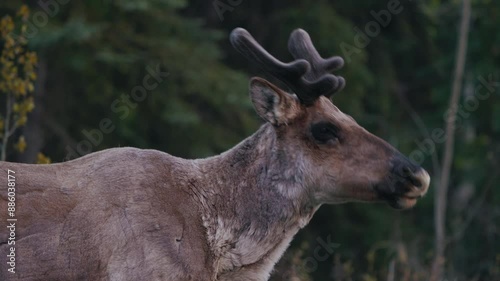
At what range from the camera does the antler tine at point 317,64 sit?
7.72 metres

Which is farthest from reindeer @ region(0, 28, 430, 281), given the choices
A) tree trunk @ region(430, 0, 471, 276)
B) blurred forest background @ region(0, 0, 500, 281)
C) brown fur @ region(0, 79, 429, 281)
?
tree trunk @ region(430, 0, 471, 276)

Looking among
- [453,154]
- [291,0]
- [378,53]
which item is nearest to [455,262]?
[453,154]

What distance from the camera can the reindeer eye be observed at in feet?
25.2

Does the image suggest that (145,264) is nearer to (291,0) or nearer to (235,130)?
(235,130)

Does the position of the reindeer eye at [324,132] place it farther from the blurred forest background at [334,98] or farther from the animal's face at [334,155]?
the blurred forest background at [334,98]

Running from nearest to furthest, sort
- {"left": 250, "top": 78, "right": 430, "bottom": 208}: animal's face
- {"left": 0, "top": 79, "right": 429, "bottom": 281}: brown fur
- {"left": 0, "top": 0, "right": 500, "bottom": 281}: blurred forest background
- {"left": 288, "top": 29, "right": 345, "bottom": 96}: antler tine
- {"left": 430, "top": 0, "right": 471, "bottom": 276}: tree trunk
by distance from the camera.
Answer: {"left": 0, "top": 79, "right": 429, "bottom": 281}: brown fur → {"left": 250, "top": 78, "right": 430, "bottom": 208}: animal's face → {"left": 288, "top": 29, "right": 345, "bottom": 96}: antler tine → {"left": 0, "top": 0, "right": 500, "bottom": 281}: blurred forest background → {"left": 430, "top": 0, "right": 471, "bottom": 276}: tree trunk

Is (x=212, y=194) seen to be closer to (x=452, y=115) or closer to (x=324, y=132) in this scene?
(x=324, y=132)

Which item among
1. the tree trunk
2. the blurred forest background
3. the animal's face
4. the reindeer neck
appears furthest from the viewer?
the tree trunk

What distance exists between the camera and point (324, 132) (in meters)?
7.70

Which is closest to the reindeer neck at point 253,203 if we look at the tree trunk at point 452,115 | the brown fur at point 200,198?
the brown fur at point 200,198

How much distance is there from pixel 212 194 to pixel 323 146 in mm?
848

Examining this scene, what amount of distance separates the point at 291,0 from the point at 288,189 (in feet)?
54.0

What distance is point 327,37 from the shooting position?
21.6 meters

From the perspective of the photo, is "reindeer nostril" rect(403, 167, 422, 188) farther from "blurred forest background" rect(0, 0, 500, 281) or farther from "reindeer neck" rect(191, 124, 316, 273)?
"blurred forest background" rect(0, 0, 500, 281)
